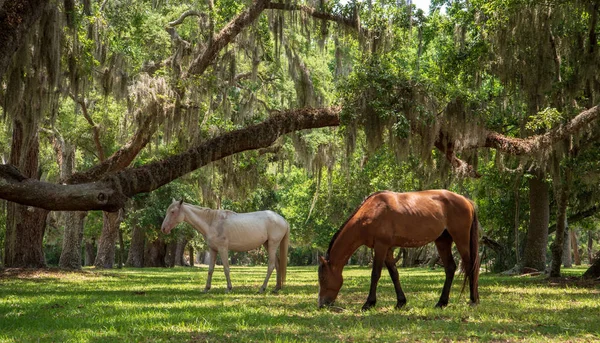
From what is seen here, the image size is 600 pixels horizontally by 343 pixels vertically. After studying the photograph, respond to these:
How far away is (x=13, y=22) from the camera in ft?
26.5

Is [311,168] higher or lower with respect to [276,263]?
higher

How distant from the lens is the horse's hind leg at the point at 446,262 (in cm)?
959

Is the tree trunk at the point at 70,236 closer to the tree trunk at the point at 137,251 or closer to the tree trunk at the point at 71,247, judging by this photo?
the tree trunk at the point at 71,247

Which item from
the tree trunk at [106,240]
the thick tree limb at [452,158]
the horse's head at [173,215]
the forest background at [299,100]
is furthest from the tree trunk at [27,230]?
the thick tree limb at [452,158]

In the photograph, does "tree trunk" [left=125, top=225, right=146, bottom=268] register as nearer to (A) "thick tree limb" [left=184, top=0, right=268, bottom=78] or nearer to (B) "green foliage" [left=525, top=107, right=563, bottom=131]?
(A) "thick tree limb" [left=184, top=0, right=268, bottom=78]

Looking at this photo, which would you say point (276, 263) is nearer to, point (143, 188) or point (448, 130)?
point (143, 188)

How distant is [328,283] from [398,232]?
1280 millimetres

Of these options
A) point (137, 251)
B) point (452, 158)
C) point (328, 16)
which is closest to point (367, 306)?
point (452, 158)

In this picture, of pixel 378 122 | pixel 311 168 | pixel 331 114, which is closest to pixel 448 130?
pixel 378 122

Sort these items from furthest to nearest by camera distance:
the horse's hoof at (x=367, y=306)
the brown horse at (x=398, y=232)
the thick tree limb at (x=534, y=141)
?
the thick tree limb at (x=534, y=141) → the brown horse at (x=398, y=232) → the horse's hoof at (x=367, y=306)

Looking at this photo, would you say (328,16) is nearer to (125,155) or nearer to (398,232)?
(125,155)

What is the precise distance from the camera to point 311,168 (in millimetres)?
24125

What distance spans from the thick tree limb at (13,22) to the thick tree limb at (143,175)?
5.53 ft

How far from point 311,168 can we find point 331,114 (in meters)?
9.54
